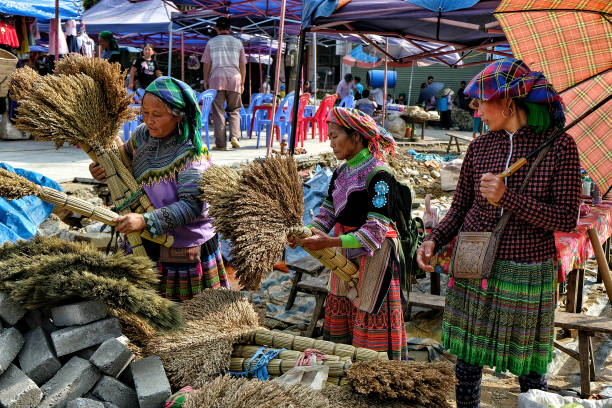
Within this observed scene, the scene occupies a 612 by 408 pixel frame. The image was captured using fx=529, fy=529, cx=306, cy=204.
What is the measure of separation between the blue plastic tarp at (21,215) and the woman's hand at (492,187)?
→ 336cm

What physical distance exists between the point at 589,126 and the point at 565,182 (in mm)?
828

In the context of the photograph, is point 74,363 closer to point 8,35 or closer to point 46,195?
point 46,195

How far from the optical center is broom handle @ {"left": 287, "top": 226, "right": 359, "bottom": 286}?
2426 mm

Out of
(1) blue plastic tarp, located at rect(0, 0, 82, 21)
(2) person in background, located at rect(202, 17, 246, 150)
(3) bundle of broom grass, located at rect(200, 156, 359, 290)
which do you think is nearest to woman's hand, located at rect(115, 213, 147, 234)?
(3) bundle of broom grass, located at rect(200, 156, 359, 290)

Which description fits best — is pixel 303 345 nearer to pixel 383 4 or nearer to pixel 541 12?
pixel 541 12

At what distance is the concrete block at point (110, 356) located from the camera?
1713 mm

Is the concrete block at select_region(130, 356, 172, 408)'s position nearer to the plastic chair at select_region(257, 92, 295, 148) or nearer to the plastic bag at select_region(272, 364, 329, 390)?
the plastic bag at select_region(272, 364, 329, 390)

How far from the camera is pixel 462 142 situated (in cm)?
1608

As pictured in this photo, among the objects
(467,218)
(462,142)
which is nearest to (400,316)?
(467,218)

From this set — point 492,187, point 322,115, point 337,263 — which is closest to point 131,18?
point 322,115

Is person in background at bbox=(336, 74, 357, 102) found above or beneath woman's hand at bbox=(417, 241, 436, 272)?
above

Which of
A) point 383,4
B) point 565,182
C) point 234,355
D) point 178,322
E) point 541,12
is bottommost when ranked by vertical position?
point 234,355

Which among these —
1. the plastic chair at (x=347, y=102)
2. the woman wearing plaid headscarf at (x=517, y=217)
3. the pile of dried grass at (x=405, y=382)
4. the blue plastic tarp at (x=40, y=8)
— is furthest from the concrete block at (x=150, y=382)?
the plastic chair at (x=347, y=102)

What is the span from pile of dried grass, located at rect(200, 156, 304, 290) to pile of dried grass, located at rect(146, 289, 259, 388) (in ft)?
0.59
